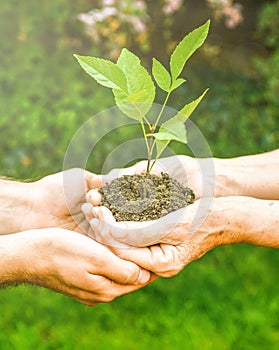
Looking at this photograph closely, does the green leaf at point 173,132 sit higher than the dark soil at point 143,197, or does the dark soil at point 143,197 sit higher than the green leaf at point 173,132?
the green leaf at point 173,132

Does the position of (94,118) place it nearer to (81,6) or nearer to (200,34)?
(81,6)

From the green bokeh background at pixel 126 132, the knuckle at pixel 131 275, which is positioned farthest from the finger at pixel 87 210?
the green bokeh background at pixel 126 132

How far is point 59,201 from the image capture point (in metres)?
1.84

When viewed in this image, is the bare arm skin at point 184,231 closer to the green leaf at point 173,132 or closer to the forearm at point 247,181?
the forearm at point 247,181

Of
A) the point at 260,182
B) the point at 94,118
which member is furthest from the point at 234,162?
the point at 94,118

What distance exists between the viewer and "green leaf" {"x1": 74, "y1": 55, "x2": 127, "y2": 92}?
56.1 inches

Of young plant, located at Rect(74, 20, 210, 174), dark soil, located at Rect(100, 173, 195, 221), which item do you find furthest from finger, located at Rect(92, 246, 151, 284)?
young plant, located at Rect(74, 20, 210, 174)

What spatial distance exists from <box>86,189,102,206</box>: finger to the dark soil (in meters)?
0.02

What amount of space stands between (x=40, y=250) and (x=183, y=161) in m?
0.55

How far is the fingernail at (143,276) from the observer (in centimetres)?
160

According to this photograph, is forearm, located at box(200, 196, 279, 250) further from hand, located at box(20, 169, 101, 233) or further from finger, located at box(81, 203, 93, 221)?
hand, located at box(20, 169, 101, 233)

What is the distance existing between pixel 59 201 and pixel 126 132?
1695 millimetres

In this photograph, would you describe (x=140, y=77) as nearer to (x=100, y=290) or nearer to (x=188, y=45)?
(x=188, y=45)

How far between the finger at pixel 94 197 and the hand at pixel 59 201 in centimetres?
10
